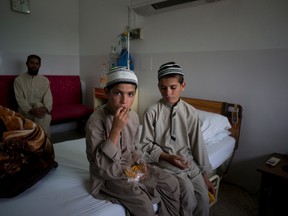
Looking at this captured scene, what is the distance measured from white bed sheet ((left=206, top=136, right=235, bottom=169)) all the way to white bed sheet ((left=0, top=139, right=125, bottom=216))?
1.00 m

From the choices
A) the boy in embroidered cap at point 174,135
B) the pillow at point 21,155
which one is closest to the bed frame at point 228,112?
the boy in embroidered cap at point 174,135

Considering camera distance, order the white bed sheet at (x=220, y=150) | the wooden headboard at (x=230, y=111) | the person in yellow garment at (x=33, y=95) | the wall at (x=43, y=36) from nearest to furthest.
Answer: the white bed sheet at (x=220, y=150) < the wooden headboard at (x=230, y=111) < the person in yellow garment at (x=33, y=95) < the wall at (x=43, y=36)

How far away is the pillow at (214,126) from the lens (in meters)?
2.01

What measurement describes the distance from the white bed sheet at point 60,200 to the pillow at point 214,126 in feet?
3.83

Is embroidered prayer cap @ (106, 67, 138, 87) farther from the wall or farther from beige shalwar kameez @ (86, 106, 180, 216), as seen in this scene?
the wall

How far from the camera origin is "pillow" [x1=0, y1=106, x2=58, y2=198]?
44.7 inches

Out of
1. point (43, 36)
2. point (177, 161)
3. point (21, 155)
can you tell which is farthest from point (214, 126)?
point (43, 36)

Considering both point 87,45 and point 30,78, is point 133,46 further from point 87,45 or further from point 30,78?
point 30,78

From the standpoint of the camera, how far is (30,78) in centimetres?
320

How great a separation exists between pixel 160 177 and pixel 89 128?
1.68ft

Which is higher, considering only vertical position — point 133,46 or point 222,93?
point 133,46

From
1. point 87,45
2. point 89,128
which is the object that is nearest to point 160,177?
point 89,128

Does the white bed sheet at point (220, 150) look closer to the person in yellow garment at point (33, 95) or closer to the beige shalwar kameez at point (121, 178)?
the beige shalwar kameez at point (121, 178)

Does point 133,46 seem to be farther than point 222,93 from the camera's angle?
Yes
